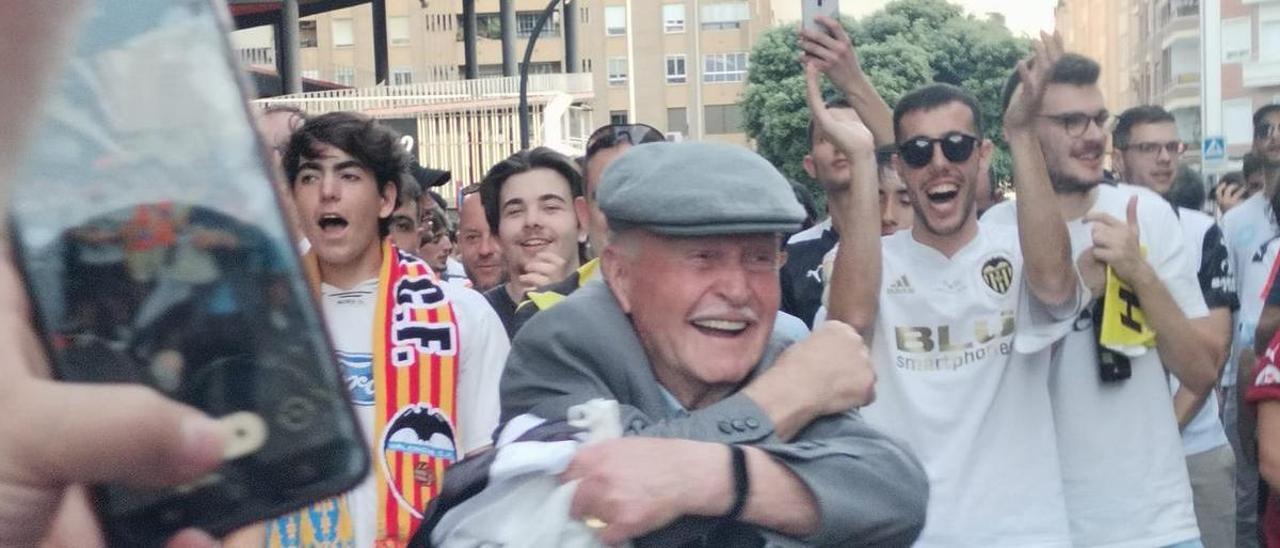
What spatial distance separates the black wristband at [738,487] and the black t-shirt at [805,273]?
135 inches

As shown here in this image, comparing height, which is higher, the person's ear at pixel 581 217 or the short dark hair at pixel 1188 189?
the person's ear at pixel 581 217

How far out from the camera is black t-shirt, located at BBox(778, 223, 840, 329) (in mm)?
5922

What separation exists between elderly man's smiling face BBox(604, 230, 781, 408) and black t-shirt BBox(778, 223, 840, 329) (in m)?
3.08

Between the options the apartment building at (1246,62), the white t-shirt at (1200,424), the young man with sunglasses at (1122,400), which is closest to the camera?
the young man with sunglasses at (1122,400)

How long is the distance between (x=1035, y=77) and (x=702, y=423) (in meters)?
2.74

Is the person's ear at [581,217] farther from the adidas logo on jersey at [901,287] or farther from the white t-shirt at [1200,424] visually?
the white t-shirt at [1200,424]

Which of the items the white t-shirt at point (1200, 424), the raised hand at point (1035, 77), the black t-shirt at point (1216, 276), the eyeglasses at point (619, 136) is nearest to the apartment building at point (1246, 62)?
the white t-shirt at point (1200, 424)

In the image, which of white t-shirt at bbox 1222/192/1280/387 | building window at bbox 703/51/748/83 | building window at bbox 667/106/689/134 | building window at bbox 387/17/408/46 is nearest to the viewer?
white t-shirt at bbox 1222/192/1280/387

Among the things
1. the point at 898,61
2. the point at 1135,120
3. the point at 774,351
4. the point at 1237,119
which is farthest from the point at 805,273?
the point at 1237,119

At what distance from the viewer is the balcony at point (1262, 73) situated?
207ft

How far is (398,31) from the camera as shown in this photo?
80.0 meters

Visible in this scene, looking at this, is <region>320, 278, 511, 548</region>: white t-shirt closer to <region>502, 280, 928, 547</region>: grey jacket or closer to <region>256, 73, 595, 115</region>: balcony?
<region>502, 280, 928, 547</region>: grey jacket

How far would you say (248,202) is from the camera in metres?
1.16

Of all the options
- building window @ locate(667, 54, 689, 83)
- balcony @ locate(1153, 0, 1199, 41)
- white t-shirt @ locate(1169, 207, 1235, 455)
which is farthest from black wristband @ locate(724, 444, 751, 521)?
building window @ locate(667, 54, 689, 83)
